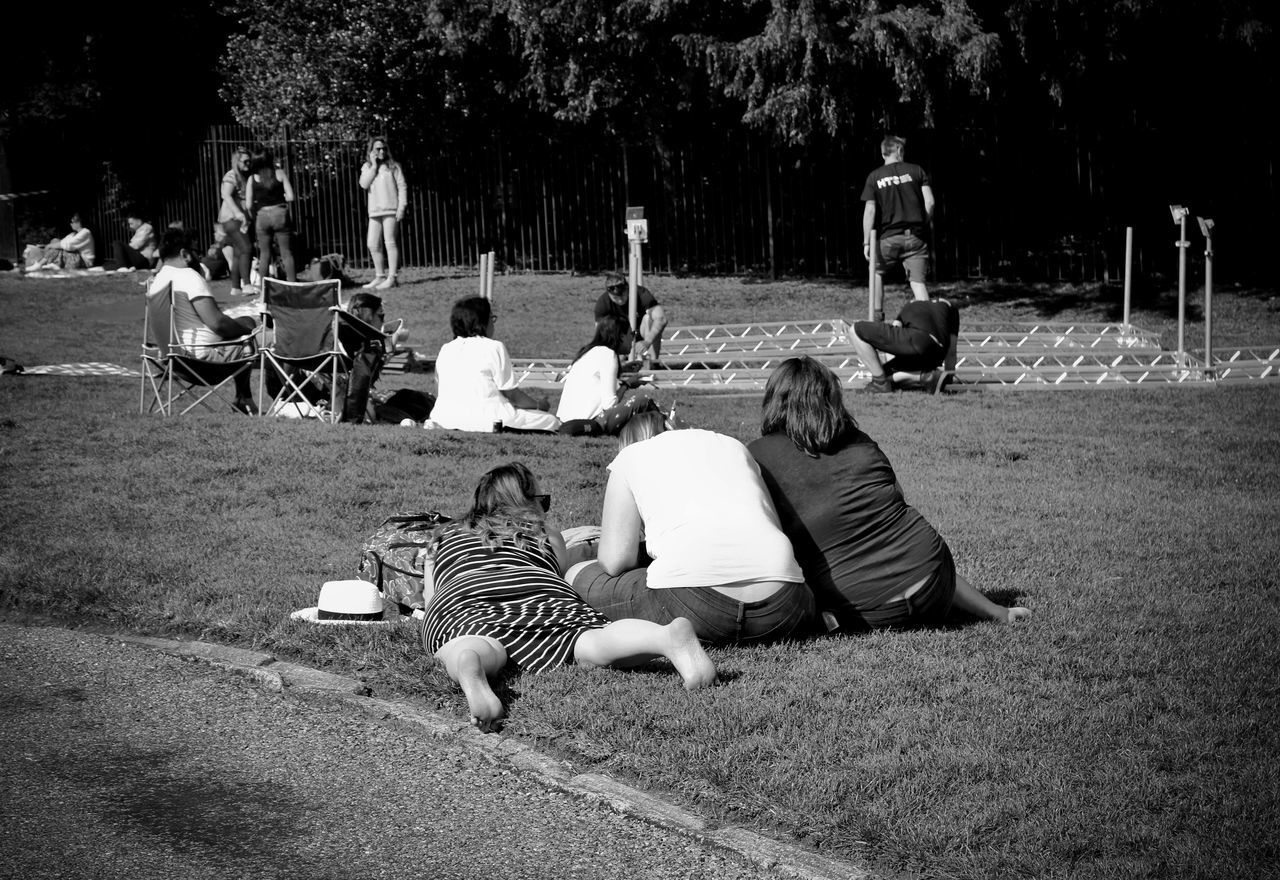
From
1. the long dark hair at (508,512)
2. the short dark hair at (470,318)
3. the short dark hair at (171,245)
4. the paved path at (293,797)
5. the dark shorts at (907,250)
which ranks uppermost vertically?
the short dark hair at (171,245)

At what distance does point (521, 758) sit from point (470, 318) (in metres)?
6.00

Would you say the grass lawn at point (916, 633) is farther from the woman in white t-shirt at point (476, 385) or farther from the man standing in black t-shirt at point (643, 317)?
the man standing in black t-shirt at point (643, 317)

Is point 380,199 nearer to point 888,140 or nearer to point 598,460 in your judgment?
point 888,140

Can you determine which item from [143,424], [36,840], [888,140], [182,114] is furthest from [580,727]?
[182,114]

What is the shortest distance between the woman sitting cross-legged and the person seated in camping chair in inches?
253

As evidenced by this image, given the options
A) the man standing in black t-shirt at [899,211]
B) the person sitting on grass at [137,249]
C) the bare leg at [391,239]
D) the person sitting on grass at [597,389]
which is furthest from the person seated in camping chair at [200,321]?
the person sitting on grass at [137,249]

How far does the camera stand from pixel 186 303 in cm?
1098

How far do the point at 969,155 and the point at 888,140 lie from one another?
866cm

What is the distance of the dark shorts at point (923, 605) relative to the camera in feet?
16.7

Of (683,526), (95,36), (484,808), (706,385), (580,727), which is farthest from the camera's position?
(95,36)

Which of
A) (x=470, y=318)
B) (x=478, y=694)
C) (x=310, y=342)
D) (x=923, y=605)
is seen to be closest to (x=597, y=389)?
(x=470, y=318)

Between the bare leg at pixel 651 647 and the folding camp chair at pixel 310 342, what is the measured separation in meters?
5.69

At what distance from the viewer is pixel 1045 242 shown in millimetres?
21547

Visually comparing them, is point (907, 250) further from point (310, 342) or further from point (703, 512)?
point (703, 512)
